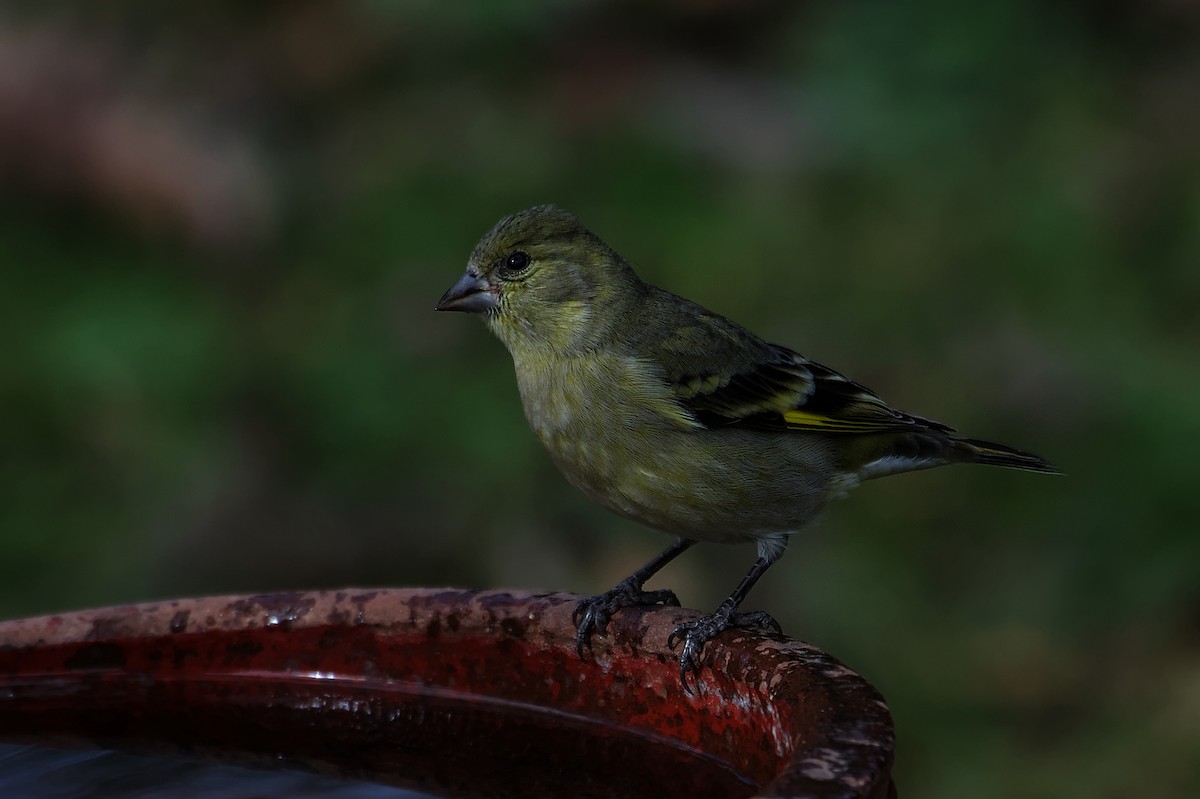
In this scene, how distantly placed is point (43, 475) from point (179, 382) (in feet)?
2.56

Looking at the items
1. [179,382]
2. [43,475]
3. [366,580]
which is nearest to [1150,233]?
[366,580]

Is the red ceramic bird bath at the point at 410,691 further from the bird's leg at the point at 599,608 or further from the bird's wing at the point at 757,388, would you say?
the bird's wing at the point at 757,388

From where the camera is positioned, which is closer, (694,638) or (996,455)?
(694,638)

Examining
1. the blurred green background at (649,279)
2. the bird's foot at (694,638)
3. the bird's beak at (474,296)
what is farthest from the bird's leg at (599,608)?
the blurred green background at (649,279)

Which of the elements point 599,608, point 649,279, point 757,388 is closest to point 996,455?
point 757,388

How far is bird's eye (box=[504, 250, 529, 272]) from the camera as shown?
15.1 ft

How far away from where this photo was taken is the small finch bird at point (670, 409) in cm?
411

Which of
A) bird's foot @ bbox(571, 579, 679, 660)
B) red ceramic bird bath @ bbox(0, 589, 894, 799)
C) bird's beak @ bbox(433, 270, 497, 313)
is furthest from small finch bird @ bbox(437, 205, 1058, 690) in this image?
red ceramic bird bath @ bbox(0, 589, 894, 799)

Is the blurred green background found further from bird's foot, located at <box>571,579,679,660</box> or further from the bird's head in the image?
bird's foot, located at <box>571,579,679,660</box>

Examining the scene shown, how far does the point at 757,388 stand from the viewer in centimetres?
446

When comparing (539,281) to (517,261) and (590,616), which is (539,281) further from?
(590,616)

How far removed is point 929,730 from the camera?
18.5ft

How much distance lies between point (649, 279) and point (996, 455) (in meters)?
3.23

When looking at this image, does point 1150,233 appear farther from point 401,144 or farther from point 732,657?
point 732,657
